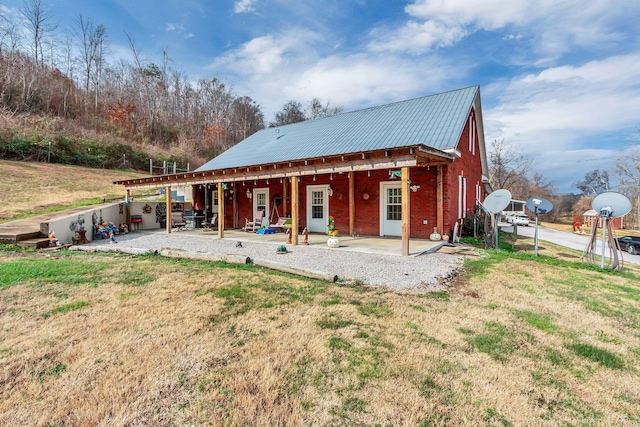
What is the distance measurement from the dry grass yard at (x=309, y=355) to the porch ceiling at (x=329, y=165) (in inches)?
144

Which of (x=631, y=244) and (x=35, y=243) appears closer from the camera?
(x=35, y=243)

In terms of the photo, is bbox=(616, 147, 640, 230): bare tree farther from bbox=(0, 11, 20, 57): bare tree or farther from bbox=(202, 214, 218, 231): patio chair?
bbox=(0, 11, 20, 57): bare tree

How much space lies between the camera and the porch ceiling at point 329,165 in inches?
289

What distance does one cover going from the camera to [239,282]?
501 cm

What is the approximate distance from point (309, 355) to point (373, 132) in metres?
10.9

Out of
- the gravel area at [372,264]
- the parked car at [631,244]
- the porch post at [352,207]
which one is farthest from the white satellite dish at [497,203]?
the parked car at [631,244]

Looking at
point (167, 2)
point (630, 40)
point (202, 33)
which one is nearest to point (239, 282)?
point (167, 2)

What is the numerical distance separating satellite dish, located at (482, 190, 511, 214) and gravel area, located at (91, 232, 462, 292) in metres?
2.63

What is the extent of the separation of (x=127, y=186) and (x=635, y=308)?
16889mm

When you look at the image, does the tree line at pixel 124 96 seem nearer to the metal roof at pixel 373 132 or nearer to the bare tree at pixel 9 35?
the bare tree at pixel 9 35

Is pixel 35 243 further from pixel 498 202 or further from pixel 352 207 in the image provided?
pixel 498 202

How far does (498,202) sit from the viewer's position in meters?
8.97

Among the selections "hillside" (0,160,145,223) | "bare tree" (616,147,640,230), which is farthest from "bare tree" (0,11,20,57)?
"bare tree" (616,147,640,230)

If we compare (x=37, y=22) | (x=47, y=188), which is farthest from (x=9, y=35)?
(x=47, y=188)
